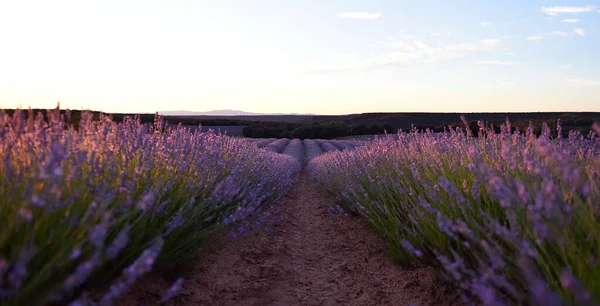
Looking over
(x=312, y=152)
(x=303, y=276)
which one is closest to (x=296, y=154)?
(x=312, y=152)

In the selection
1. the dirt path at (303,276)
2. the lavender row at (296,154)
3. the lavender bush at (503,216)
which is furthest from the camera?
the lavender row at (296,154)

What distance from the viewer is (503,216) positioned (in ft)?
8.84

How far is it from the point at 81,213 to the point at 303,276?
1.95 m

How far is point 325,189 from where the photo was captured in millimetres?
8109

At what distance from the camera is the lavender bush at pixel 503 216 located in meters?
1.69

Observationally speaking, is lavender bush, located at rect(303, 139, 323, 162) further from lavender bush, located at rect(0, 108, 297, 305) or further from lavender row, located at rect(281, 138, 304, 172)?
lavender bush, located at rect(0, 108, 297, 305)

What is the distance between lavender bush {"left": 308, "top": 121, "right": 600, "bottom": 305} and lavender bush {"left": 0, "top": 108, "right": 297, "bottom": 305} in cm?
118

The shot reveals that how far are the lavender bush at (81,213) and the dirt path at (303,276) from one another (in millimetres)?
288

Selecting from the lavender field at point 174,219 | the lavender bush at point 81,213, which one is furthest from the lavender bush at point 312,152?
the lavender bush at point 81,213

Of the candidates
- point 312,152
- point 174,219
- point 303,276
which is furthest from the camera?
point 312,152

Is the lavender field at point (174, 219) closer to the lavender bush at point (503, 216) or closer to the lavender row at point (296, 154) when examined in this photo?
the lavender bush at point (503, 216)

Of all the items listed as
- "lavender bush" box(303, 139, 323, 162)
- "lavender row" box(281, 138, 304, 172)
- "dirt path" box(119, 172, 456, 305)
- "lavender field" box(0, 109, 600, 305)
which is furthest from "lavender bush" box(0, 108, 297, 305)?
"lavender bush" box(303, 139, 323, 162)

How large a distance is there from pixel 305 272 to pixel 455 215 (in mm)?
1431

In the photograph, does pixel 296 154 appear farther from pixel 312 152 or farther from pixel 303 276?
pixel 303 276
